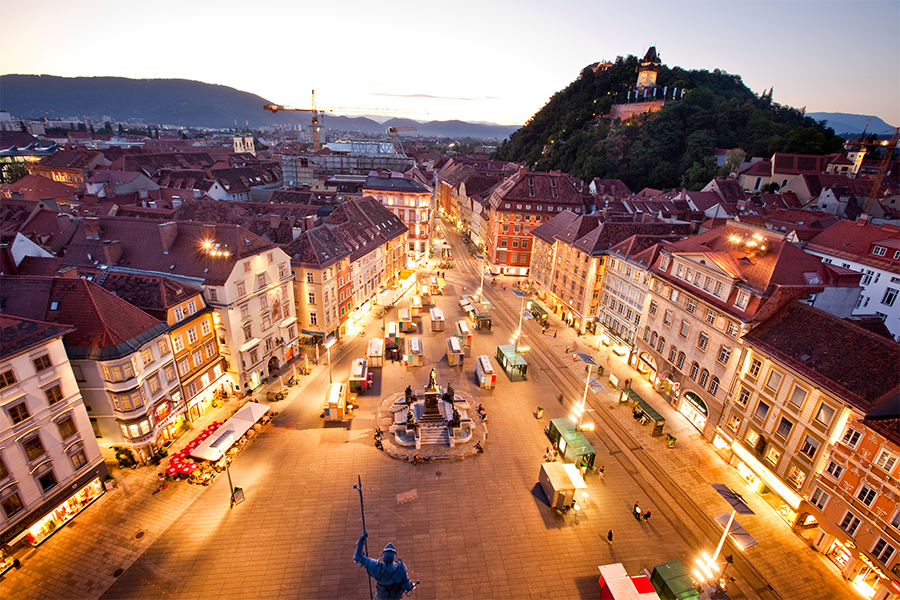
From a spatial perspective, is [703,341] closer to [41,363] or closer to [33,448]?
[41,363]

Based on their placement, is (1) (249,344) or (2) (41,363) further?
(1) (249,344)

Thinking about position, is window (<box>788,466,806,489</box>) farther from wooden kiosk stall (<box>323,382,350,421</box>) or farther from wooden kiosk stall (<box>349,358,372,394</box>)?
wooden kiosk stall (<box>349,358,372,394</box>)

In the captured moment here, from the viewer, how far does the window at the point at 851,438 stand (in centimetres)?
2559

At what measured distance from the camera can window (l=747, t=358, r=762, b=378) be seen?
3313cm

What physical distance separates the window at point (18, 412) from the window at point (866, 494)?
52.0 metres

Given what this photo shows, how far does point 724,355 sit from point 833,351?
8.17 m

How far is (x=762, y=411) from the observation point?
3278 cm

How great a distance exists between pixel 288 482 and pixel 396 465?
8687 mm

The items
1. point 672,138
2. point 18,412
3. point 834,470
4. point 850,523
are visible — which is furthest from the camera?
point 672,138

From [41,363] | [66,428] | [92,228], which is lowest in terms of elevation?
[66,428]

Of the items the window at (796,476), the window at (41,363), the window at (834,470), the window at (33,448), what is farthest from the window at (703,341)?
the window at (33,448)

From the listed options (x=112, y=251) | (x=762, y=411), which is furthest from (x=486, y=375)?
(x=112, y=251)

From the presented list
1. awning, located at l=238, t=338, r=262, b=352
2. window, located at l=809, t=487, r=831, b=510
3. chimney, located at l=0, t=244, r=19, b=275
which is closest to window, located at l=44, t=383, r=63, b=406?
awning, located at l=238, t=338, r=262, b=352

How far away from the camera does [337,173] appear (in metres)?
112
